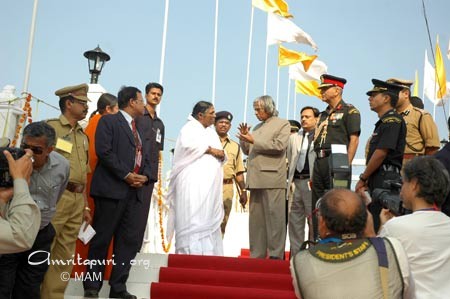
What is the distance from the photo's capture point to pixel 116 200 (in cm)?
426

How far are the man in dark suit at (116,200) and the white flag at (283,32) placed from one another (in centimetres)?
948

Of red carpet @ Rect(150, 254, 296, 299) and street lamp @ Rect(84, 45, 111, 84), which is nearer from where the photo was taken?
red carpet @ Rect(150, 254, 296, 299)

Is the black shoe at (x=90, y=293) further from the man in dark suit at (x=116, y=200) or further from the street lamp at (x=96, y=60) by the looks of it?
the street lamp at (x=96, y=60)

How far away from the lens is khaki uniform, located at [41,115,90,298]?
3.77 m

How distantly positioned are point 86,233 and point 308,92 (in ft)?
45.9

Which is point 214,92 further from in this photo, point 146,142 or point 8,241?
point 8,241

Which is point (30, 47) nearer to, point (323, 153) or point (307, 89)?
point (323, 153)

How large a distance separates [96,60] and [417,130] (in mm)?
4921

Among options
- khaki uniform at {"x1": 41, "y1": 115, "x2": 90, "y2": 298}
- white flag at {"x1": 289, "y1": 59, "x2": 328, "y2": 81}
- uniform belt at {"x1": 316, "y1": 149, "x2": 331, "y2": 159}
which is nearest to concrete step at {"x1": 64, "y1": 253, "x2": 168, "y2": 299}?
khaki uniform at {"x1": 41, "y1": 115, "x2": 90, "y2": 298}

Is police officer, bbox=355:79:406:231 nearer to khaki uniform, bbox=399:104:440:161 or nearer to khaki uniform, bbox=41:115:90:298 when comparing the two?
khaki uniform, bbox=399:104:440:161

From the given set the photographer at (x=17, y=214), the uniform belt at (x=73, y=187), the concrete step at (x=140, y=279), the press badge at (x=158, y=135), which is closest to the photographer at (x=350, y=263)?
the photographer at (x=17, y=214)

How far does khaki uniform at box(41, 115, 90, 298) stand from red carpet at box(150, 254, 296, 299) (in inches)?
37.2

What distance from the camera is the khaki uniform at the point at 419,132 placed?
17.4 ft

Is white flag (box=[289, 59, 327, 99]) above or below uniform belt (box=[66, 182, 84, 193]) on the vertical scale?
above
